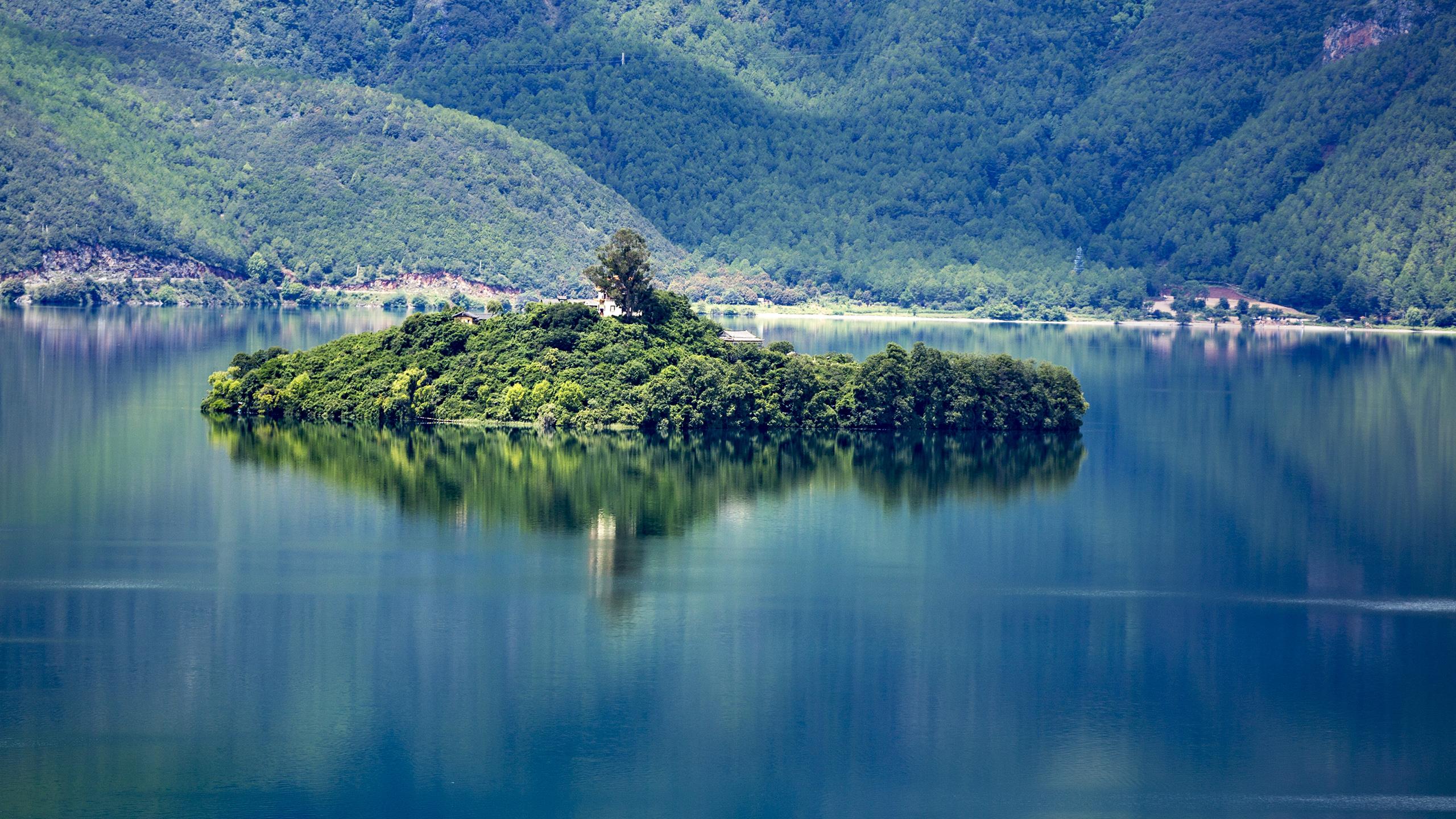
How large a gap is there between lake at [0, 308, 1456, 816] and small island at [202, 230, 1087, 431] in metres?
2.84

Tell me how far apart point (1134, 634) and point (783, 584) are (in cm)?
843

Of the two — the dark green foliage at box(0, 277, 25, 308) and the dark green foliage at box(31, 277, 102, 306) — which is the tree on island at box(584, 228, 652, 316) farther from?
the dark green foliage at box(0, 277, 25, 308)

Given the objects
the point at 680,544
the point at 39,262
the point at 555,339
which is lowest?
the point at 680,544

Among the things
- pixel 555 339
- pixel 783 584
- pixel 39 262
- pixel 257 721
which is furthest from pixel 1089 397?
pixel 39 262

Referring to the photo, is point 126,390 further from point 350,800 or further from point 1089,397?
point 350,800

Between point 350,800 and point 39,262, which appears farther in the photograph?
point 39,262

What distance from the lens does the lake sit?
30.0 meters

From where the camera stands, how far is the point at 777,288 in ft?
618

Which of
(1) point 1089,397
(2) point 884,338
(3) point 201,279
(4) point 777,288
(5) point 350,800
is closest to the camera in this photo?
(5) point 350,800

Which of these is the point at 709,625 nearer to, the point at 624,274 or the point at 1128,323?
the point at 624,274

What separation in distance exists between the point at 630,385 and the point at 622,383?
31 cm

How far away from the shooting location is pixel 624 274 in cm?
7406

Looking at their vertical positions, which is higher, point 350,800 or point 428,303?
point 428,303

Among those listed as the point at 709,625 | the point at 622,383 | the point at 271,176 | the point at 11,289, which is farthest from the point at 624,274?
the point at 271,176
